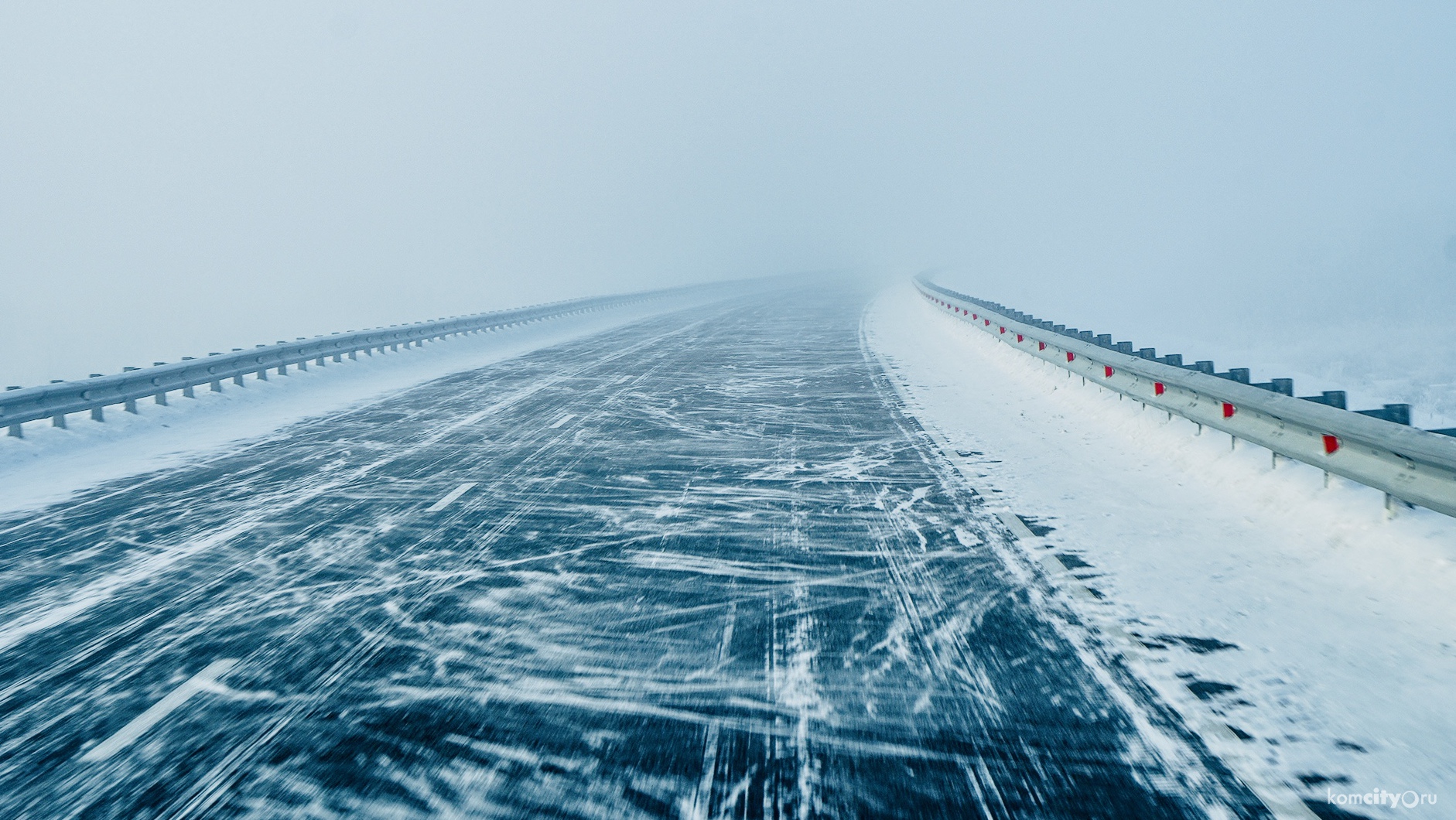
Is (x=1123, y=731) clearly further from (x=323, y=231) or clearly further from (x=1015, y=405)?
(x=323, y=231)

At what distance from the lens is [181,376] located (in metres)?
13.2

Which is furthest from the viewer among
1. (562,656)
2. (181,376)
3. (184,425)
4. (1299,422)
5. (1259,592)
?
(181,376)

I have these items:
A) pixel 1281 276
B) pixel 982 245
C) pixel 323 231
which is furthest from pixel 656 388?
pixel 982 245

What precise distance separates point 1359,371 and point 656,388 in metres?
27.5

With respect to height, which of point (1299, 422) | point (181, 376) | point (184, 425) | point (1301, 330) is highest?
point (181, 376)

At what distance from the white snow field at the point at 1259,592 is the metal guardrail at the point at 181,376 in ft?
35.4

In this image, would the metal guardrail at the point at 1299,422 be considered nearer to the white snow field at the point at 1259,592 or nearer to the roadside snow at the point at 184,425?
the white snow field at the point at 1259,592

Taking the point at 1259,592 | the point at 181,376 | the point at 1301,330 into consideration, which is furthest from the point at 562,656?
the point at 1301,330

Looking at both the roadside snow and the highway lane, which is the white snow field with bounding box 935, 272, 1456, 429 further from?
the roadside snow

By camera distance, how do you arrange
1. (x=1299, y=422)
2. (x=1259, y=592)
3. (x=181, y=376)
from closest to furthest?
(x=1259, y=592), (x=1299, y=422), (x=181, y=376)

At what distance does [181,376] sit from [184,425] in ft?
4.64

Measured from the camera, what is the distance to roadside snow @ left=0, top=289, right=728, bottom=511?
9078mm

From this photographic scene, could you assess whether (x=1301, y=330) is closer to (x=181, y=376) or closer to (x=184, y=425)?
(x=181, y=376)

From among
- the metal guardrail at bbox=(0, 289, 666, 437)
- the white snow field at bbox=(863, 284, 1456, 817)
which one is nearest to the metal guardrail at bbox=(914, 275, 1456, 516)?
the white snow field at bbox=(863, 284, 1456, 817)
